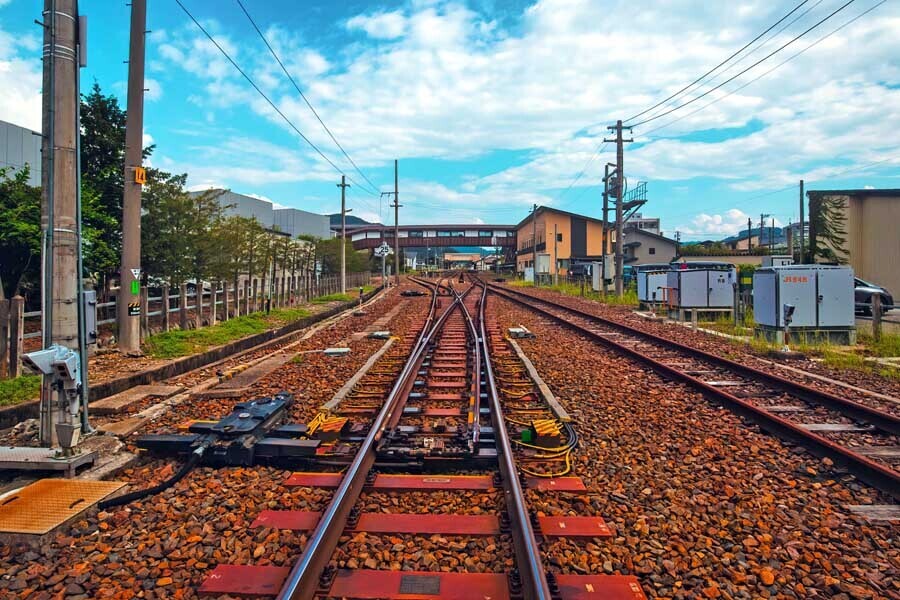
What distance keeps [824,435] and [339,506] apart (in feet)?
15.5

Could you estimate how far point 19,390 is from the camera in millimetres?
6652

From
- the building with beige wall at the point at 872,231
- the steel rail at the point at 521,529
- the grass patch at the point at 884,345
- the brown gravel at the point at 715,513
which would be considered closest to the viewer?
the steel rail at the point at 521,529

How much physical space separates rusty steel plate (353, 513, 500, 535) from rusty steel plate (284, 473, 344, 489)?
1.94 ft

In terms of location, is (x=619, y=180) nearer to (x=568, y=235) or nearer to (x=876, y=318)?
(x=876, y=318)

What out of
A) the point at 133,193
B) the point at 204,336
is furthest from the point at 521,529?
the point at 204,336

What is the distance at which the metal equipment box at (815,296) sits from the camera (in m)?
11.6

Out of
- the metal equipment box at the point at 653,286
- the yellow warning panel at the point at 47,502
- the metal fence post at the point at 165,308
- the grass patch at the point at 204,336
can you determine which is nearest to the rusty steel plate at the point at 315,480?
the yellow warning panel at the point at 47,502

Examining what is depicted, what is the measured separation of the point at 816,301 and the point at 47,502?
13046mm

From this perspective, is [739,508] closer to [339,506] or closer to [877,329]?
[339,506]

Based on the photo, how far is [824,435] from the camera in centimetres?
545

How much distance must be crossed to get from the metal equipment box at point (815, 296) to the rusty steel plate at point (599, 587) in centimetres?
1057

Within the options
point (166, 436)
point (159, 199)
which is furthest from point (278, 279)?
point (166, 436)

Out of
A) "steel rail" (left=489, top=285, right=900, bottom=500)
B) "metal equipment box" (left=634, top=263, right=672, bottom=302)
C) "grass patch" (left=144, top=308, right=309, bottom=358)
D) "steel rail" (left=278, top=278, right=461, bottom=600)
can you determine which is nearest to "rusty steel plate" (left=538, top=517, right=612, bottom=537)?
"steel rail" (left=278, top=278, right=461, bottom=600)

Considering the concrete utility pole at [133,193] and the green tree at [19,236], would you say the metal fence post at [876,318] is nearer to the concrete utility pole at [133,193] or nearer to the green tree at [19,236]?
the concrete utility pole at [133,193]
